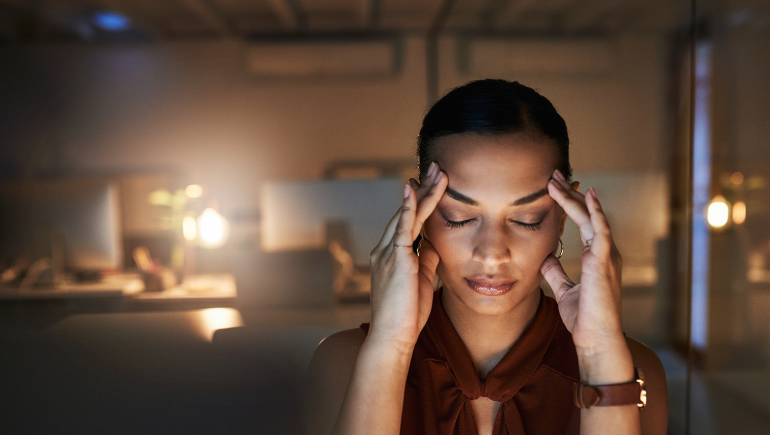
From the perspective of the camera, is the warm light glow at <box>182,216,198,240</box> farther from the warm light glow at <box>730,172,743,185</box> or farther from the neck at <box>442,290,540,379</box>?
the warm light glow at <box>730,172,743,185</box>

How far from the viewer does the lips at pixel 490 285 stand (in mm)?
1084

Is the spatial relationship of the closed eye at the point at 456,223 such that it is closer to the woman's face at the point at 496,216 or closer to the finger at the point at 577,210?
the woman's face at the point at 496,216

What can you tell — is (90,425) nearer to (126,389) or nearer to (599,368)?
(126,389)

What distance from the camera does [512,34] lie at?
365 centimetres

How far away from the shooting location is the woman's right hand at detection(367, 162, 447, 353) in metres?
1.02

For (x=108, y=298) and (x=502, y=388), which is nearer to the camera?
(x=502, y=388)

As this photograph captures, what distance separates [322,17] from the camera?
3.79 meters

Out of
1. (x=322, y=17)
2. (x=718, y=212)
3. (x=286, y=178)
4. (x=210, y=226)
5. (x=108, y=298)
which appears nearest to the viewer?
(x=718, y=212)

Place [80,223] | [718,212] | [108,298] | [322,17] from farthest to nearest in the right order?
[322,17]
[108,298]
[80,223]
[718,212]

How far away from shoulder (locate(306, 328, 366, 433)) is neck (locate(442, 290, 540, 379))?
0.90ft

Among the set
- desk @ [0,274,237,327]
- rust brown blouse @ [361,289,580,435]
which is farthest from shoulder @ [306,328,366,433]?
desk @ [0,274,237,327]

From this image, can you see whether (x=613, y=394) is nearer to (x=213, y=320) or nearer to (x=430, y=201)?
(x=430, y=201)

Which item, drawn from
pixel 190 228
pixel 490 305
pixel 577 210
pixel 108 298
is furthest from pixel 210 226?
pixel 577 210

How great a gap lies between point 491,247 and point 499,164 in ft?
0.64
